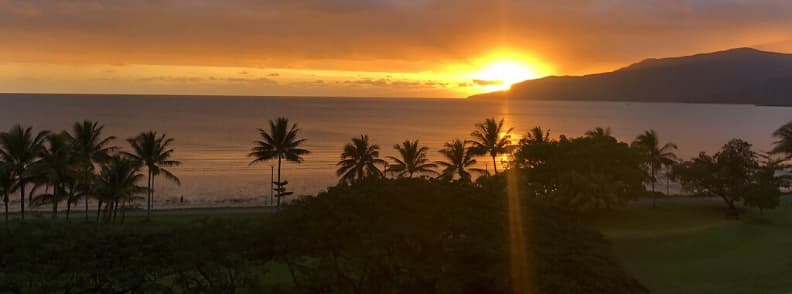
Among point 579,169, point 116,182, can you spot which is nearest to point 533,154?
point 579,169

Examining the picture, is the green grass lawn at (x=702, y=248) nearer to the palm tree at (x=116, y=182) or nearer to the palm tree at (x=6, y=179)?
the palm tree at (x=116, y=182)

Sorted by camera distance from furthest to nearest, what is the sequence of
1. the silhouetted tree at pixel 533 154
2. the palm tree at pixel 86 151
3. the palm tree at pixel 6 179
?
the silhouetted tree at pixel 533 154 < the palm tree at pixel 86 151 < the palm tree at pixel 6 179

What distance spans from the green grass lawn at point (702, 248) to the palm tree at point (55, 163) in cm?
3003

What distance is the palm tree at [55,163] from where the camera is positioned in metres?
32.0

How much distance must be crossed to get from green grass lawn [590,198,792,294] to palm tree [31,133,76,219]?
98.5 ft

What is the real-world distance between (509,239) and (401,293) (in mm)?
3583

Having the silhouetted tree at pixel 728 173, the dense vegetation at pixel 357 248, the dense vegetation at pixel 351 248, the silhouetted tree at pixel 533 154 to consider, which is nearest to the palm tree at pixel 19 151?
the dense vegetation at pixel 357 248

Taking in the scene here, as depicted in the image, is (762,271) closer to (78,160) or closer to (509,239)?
(509,239)

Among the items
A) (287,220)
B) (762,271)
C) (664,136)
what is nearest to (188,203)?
(287,220)

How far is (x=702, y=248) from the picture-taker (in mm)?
28578

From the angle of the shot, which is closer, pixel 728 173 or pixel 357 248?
pixel 357 248

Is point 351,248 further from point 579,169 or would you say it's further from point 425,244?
point 579,169

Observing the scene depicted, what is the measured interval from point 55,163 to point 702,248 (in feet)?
113

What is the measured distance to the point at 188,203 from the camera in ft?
181
